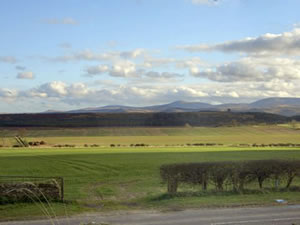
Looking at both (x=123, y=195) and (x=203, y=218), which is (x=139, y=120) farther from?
(x=203, y=218)

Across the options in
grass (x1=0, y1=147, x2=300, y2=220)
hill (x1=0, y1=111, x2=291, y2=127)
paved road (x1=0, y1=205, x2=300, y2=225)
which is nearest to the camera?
paved road (x1=0, y1=205, x2=300, y2=225)

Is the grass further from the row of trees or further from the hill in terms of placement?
the hill

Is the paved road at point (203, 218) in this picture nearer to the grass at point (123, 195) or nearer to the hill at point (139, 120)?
the grass at point (123, 195)

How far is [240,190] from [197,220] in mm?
6163

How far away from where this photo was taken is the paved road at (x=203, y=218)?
1226 centimetres

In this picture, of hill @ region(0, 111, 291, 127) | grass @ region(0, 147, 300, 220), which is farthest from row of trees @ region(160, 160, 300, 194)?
hill @ region(0, 111, 291, 127)

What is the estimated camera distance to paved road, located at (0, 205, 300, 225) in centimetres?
1226

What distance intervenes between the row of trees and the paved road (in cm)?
387

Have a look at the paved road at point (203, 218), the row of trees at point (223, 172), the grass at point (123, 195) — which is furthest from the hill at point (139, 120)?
the paved road at point (203, 218)

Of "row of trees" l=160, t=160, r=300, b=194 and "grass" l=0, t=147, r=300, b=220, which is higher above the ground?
"row of trees" l=160, t=160, r=300, b=194

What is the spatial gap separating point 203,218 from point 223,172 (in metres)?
5.77

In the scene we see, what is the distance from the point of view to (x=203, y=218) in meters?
12.9

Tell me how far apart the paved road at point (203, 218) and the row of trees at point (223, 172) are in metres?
3.87

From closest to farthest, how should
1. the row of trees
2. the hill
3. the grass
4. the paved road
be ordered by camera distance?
the paved road → the grass → the row of trees → the hill
